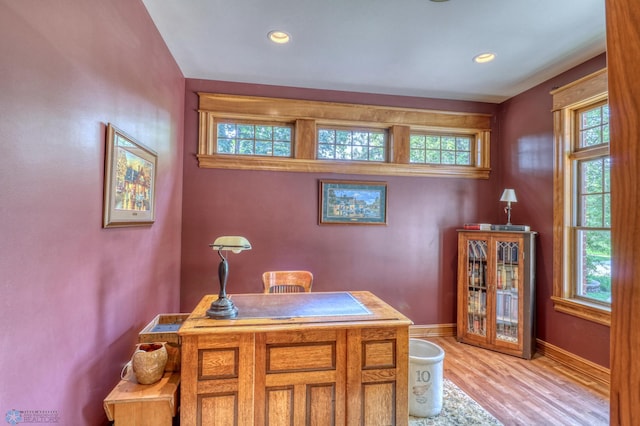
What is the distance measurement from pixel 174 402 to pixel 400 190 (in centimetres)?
305

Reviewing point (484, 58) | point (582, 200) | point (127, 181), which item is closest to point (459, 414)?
point (582, 200)

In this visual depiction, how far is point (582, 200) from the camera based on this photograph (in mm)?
3070

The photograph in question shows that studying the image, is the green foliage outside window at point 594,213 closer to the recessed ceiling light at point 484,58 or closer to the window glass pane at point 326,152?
the recessed ceiling light at point 484,58

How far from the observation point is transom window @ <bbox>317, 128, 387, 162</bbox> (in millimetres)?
3693

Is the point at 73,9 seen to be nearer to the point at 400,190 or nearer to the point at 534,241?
the point at 400,190

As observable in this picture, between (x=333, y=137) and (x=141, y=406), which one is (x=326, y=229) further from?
(x=141, y=406)

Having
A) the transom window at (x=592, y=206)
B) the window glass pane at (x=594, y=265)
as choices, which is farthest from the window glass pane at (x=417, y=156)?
the window glass pane at (x=594, y=265)

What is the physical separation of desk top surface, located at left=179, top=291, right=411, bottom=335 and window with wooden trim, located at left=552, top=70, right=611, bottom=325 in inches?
85.1

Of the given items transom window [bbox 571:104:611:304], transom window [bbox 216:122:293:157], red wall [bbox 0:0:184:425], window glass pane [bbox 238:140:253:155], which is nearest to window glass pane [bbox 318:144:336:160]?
transom window [bbox 216:122:293:157]

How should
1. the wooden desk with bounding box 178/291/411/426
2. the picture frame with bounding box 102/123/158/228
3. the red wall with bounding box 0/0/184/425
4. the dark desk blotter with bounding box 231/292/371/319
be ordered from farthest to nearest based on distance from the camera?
the dark desk blotter with bounding box 231/292/371/319 < the picture frame with bounding box 102/123/158/228 < the wooden desk with bounding box 178/291/411/426 < the red wall with bounding box 0/0/184/425

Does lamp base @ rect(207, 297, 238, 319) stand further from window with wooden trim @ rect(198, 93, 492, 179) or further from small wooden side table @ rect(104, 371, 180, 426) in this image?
window with wooden trim @ rect(198, 93, 492, 179)

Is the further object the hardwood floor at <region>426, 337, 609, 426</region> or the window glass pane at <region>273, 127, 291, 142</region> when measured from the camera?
the window glass pane at <region>273, 127, 291, 142</region>

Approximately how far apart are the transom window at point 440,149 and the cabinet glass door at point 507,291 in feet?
3.91

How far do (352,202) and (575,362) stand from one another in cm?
266
